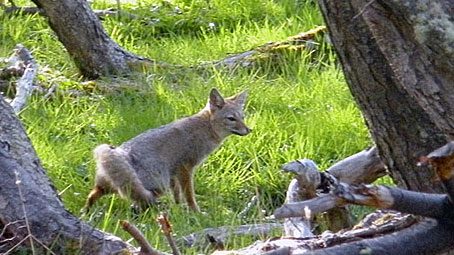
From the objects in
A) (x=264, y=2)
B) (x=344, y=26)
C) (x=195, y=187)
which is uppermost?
(x=344, y=26)

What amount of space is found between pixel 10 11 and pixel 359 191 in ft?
21.7

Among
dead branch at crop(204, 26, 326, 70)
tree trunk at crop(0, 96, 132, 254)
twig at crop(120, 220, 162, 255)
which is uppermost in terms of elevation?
twig at crop(120, 220, 162, 255)

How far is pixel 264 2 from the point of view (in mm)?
9008

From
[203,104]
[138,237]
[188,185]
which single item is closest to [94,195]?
[188,185]

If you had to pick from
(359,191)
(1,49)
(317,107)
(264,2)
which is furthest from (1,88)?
(359,191)

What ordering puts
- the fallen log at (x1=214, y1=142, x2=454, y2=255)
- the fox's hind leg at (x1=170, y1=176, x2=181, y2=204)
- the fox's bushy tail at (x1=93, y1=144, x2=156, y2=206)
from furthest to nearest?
the fox's hind leg at (x1=170, y1=176, x2=181, y2=204), the fox's bushy tail at (x1=93, y1=144, x2=156, y2=206), the fallen log at (x1=214, y1=142, x2=454, y2=255)

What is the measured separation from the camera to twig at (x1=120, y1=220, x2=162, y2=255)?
2821 mm

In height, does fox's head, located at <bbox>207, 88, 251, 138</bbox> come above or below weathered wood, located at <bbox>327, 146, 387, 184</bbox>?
below

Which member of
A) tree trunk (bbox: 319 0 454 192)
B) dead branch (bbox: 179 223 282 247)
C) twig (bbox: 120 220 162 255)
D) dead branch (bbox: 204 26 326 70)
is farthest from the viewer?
dead branch (bbox: 204 26 326 70)

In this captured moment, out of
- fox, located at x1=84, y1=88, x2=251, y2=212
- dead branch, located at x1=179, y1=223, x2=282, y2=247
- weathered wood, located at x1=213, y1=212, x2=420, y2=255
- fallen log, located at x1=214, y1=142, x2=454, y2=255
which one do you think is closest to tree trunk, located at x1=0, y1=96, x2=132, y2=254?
weathered wood, located at x1=213, y1=212, x2=420, y2=255

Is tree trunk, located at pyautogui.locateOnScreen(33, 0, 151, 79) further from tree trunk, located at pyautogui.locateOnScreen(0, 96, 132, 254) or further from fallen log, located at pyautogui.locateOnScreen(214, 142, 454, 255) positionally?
fallen log, located at pyautogui.locateOnScreen(214, 142, 454, 255)

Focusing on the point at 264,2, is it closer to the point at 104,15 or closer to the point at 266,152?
the point at 104,15

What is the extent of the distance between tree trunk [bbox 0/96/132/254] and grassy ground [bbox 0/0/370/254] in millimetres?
623

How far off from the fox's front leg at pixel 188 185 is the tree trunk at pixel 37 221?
6.11 feet
